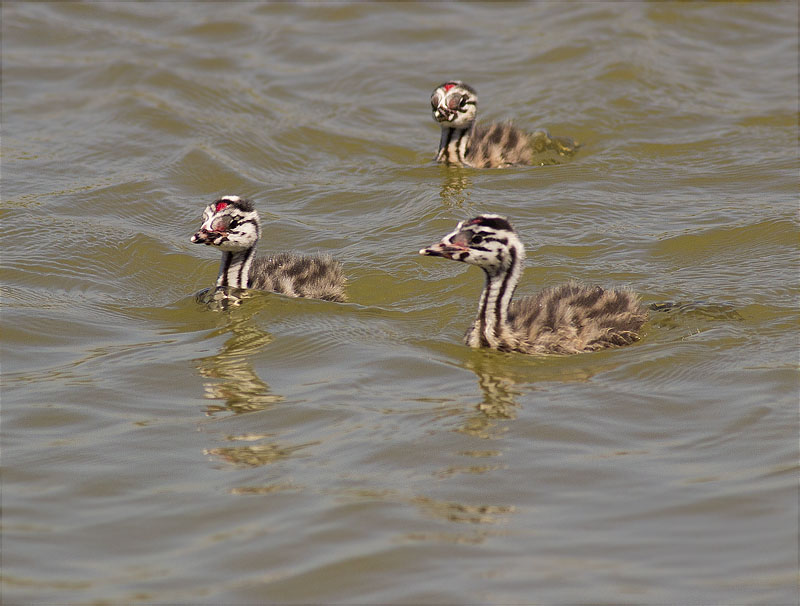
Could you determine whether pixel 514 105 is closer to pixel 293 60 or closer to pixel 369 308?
pixel 293 60

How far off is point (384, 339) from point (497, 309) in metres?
0.94

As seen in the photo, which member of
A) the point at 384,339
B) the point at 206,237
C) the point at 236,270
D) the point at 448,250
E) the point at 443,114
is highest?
the point at 443,114

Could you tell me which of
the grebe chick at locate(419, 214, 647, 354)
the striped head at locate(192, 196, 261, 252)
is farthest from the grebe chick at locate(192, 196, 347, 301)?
the grebe chick at locate(419, 214, 647, 354)

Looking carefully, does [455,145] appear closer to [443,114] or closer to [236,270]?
[443,114]

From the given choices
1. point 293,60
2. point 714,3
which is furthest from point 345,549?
point 714,3

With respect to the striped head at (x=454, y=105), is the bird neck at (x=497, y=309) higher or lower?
lower

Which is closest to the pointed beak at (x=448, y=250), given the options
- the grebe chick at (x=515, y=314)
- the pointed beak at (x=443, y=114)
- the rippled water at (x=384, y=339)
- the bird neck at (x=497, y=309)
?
the grebe chick at (x=515, y=314)

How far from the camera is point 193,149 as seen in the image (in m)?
14.5

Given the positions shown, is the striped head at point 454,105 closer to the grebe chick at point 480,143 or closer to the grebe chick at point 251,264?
the grebe chick at point 480,143

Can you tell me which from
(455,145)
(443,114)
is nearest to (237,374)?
(443,114)

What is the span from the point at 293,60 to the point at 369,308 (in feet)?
30.6

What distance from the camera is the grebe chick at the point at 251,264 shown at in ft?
31.6

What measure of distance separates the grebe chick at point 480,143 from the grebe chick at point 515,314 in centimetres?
517

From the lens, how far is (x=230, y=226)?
964 cm
